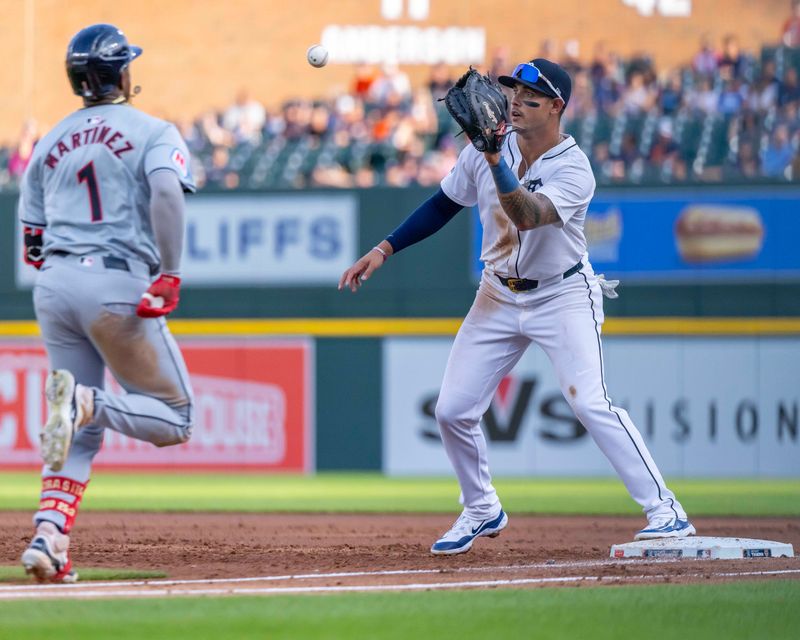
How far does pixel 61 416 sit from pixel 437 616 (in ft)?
4.61

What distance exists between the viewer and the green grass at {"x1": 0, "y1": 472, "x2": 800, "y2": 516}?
10.0m

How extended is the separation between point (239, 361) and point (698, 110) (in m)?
5.52

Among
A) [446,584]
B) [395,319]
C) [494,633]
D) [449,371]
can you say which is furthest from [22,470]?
[494,633]

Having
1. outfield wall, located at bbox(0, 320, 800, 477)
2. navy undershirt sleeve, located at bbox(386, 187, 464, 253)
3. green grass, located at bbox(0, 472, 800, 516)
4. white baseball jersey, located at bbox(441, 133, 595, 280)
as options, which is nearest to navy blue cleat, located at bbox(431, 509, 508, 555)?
white baseball jersey, located at bbox(441, 133, 595, 280)

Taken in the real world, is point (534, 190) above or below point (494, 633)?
above

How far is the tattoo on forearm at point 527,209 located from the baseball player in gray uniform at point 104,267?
3.99 feet

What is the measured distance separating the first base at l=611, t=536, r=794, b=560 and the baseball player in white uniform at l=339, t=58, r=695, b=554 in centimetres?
5

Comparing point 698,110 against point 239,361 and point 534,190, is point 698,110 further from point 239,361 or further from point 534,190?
point 534,190

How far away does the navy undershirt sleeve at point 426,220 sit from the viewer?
616 cm

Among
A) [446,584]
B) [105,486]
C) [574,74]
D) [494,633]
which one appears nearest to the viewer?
[494,633]

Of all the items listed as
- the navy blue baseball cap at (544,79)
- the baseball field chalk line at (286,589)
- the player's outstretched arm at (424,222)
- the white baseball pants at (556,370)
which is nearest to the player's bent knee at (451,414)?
the white baseball pants at (556,370)

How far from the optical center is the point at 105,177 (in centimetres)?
488

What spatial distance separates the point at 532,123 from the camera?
5.85 meters

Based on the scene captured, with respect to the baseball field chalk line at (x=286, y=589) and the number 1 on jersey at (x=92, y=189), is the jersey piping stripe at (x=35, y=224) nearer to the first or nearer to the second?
the number 1 on jersey at (x=92, y=189)
